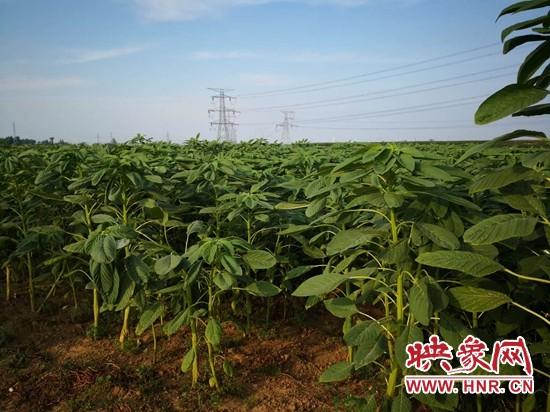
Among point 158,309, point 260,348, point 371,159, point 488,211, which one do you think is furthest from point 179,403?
point 488,211

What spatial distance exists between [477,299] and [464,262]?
206 mm

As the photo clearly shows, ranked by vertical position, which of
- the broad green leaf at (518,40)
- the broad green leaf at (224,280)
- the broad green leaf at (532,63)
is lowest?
the broad green leaf at (224,280)

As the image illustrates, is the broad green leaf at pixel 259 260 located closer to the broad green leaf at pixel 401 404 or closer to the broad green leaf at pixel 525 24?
the broad green leaf at pixel 401 404

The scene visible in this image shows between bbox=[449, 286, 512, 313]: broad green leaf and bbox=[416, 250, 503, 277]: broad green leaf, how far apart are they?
15 cm

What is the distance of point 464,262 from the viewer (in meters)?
1.40

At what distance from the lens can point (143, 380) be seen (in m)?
2.29

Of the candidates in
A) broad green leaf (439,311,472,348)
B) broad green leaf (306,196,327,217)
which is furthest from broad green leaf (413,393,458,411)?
broad green leaf (306,196,327,217)

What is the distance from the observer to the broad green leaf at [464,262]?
1.38m

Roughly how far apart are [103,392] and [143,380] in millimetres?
211

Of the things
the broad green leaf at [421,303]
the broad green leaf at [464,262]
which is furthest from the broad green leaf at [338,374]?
the broad green leaf at [464,262]

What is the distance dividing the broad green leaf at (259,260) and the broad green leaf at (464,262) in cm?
68

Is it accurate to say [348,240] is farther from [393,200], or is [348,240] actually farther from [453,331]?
[453,331]

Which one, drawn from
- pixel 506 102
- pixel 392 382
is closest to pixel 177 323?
pixel 392 382

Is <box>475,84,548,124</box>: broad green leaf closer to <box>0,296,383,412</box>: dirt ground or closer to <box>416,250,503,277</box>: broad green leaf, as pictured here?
<box>416,250,503,277</box>: broad green leaf
